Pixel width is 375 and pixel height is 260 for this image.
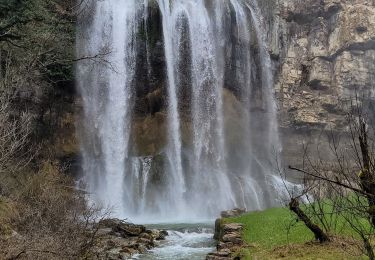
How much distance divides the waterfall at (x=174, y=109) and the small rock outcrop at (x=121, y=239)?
966 centimetres

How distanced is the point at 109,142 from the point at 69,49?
6371mm

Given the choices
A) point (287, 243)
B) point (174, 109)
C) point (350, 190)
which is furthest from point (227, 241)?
point (174, 109)

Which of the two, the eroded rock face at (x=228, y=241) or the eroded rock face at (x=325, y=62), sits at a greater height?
the eroded rock face at (x=325, y=62)

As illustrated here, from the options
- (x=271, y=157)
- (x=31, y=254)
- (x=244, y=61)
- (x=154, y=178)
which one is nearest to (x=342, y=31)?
(x=244, y=61)

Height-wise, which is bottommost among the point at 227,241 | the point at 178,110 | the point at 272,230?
the point at 227,241

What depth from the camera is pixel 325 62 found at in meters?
37.7

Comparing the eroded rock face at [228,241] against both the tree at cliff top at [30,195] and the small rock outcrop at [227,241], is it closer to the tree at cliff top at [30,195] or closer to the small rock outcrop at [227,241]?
the small rock outcrop at [227,241]

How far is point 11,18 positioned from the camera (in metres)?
15.4

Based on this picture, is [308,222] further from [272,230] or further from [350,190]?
[272,230]

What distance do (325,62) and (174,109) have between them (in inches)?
574

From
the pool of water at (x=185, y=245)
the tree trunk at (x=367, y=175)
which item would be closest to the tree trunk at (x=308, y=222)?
the pool of water at (x=185, y=245)

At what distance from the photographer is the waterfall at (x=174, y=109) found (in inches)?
1140

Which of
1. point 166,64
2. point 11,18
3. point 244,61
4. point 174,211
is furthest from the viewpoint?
point 244,61

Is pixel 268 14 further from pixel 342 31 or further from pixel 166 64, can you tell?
pixel 166 64
